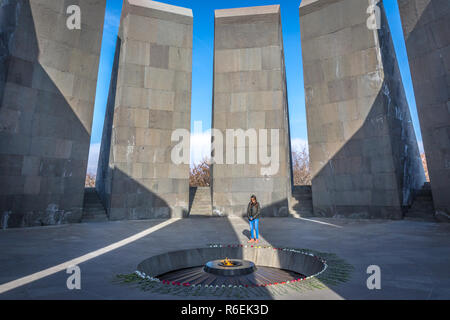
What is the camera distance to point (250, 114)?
17.3m

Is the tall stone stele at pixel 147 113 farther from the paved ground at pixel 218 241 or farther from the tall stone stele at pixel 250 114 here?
the paved ground at pixel 218 241

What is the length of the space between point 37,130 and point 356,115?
Result: 15.8 m

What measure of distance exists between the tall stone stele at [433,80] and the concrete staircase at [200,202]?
11.5 meters

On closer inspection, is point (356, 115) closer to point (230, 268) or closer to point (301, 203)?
point (301, 203)

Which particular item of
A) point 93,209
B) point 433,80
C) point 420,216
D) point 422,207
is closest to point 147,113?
point 93,209

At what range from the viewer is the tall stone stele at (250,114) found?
1686 centimetres

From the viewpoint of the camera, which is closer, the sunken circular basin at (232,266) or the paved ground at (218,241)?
the paved ground at (218,241)

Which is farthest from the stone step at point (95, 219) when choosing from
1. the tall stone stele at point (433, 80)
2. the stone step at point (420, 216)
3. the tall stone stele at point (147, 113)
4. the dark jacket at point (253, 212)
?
the tall stone stele at point (433, 80)

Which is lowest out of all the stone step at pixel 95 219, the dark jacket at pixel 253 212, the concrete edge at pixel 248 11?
the stone step at pixel 95 219

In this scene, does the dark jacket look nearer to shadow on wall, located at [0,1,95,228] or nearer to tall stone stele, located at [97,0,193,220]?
tall stone stele, located at [97,0,193,220]

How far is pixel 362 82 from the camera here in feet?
50.4

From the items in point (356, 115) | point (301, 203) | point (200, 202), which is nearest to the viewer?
point (356, 115)

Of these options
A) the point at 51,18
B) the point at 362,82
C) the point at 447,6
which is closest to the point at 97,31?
the point at 51,18
